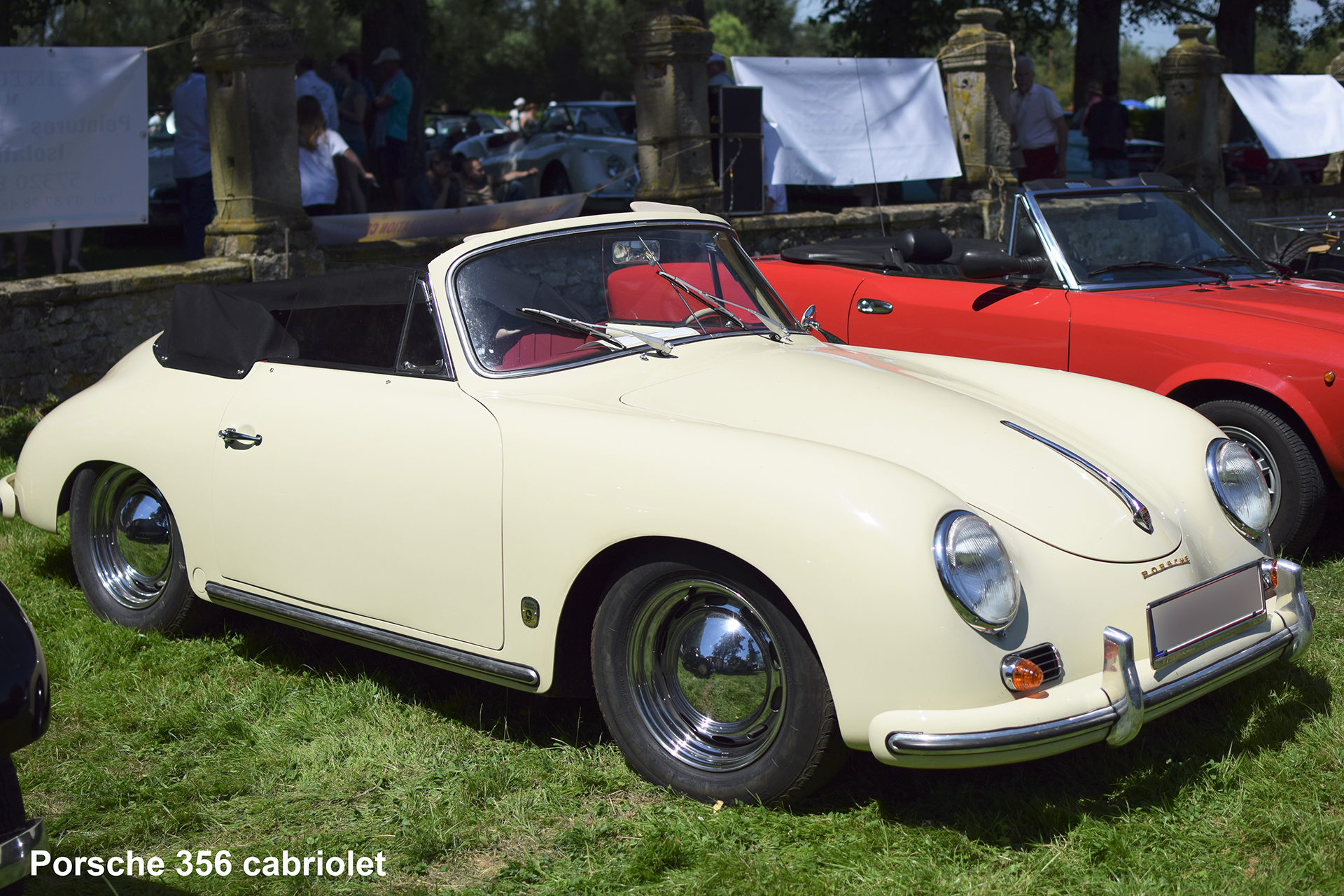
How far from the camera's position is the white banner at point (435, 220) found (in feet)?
29.3

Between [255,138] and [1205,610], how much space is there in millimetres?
7036

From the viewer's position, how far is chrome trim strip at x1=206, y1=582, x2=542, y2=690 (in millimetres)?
3291

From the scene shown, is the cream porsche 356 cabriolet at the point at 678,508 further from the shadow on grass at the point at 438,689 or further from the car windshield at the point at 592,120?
the car windshield at the point at 592,120

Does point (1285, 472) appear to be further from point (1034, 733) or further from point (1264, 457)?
point (1034, 733)

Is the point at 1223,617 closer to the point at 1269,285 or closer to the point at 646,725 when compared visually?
the point at 646,725

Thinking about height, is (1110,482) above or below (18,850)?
above

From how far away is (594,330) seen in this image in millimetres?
3748

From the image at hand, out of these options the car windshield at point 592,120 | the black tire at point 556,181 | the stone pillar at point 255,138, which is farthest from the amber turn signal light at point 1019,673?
the car windshield at point 592,120

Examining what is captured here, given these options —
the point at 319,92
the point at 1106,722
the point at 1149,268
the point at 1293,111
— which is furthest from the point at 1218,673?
the point at 1293,111

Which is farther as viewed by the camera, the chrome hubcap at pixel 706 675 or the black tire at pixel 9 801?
the chrome hubcap at pixel 706 675

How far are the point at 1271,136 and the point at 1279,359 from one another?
30.8 ft

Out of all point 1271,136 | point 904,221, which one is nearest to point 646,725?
point 904,221

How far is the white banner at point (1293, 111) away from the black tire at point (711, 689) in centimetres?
1179

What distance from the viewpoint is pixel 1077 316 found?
5.37 meters
